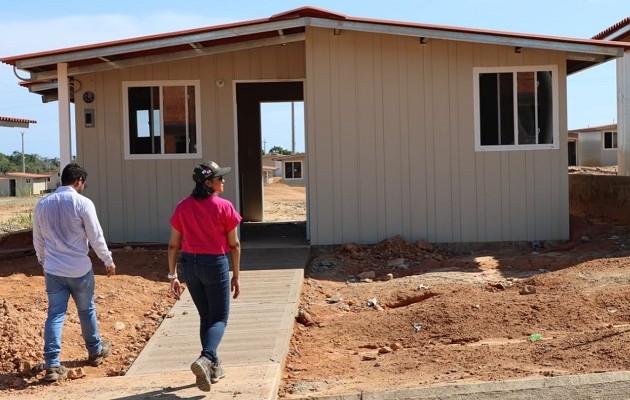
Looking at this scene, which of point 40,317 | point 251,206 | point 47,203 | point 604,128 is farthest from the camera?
point 604,128

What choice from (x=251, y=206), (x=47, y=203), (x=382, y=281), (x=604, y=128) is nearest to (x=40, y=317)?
(x=47, y=203)

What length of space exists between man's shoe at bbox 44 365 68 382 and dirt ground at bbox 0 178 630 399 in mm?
70

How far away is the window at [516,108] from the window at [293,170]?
161ft

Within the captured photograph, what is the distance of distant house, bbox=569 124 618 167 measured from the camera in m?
40.6

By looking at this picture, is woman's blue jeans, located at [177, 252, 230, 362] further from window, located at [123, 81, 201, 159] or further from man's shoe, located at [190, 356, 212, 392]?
window, located at [123, 81, 201, 159]

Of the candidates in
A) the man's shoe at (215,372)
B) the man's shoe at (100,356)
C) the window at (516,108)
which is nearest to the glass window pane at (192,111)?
the window at (516,108)

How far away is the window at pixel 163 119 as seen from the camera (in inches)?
521

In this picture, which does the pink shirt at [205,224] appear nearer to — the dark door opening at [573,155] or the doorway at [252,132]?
the doorway at [252,132]

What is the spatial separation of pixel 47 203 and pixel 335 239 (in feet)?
21.5

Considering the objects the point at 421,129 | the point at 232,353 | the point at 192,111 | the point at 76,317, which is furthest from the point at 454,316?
the point at 192,111

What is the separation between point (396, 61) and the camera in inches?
493

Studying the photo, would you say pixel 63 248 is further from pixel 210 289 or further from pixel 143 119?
pixel 143 119

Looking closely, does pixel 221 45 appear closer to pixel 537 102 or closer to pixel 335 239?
pixel 335 239

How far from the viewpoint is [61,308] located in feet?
21.8
